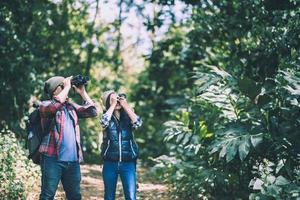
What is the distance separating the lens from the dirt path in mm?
7352

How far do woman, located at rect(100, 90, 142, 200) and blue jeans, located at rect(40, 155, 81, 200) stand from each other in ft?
1.17

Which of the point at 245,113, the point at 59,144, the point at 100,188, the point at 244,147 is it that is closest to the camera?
the point at 59,144

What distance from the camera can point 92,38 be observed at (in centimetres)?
1278

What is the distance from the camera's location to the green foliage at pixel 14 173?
6.10 meters

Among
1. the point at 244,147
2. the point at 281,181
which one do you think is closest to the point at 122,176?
the point at 244,147

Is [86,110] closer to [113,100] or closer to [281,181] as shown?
[113,100]

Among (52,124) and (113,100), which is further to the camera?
(113,100)

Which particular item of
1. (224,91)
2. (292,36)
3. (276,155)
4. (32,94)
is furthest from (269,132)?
(32,94)

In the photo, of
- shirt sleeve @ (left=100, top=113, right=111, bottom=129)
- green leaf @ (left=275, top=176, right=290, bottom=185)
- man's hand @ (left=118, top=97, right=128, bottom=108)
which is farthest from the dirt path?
green leaf @ (left=275, top=176, right=290, bottom=185)

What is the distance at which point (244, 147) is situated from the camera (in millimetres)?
5316

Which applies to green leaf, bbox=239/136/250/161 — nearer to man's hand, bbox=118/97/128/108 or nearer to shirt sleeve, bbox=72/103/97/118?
man's hand, bbox=118/97/128/108

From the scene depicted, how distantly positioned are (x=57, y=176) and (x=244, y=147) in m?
2.18

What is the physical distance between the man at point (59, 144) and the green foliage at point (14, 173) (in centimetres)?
159

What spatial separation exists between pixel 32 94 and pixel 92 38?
117 inches
